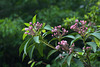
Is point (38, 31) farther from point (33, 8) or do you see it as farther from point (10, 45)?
point (33, 8)

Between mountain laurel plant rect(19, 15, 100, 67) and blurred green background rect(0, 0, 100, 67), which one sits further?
blurred green background rect(0, 0, 100, 67)

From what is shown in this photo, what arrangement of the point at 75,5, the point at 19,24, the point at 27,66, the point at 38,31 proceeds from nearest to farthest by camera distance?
the point at 38,31, the point at 19,24, the point at 27,66, the point at 75,5

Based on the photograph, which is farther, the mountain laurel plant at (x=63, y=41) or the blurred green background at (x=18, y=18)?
the blurred green background at (x=18, y=18)

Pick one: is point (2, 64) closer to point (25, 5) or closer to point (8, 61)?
point (8, 61)

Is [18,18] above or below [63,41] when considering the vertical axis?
above

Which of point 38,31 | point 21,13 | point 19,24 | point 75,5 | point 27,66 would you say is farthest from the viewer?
point 75,5

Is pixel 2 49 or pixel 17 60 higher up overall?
pixel 2 49

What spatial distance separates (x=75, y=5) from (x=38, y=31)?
114 inches

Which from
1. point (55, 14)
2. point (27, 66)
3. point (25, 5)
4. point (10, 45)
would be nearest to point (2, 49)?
point (10, 45)

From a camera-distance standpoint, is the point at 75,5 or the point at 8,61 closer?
the point at 8,61

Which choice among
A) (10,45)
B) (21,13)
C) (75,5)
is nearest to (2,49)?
(10,45)

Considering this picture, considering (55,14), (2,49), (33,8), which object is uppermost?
(33,8)

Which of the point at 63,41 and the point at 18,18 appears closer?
the point at 63,41

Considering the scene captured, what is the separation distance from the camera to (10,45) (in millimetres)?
2576
